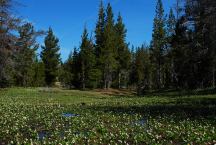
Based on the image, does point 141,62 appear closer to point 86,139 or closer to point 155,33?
point 155,33

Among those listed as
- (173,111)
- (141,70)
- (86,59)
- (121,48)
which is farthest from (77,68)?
(173,111)

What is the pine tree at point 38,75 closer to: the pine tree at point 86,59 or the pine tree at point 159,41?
the pine tree at point 86,59

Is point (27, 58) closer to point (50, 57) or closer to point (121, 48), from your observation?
point (50, 57)

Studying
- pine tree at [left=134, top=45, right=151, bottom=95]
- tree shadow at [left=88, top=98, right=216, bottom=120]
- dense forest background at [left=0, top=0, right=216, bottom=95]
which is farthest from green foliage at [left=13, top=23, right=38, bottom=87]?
tree shadow at [left=88, top=98, right=216, bottom=120]

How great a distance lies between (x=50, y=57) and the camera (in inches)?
3393

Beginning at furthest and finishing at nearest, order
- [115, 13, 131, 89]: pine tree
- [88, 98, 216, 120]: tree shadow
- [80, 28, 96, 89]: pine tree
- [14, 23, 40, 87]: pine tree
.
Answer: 1. [115, 13, 131, 89]: pine tree
2. [80, 28, 96, 89]: pine tree
3. [14, 23, 40, 87]: pine tree
4. [88, 98, 216, 120]: tree shadow

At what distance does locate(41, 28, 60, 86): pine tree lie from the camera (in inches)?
3374

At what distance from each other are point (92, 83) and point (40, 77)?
11.2m

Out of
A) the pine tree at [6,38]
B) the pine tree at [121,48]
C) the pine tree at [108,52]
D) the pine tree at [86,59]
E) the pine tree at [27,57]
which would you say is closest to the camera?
the pine tree at [6,38]

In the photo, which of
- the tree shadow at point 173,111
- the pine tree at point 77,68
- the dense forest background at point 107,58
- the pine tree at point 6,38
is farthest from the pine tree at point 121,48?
the tree shadow at point 173,111

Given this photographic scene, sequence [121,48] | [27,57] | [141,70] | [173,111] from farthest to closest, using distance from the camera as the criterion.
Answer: [141,70]
[121,48]
[27,57]
[173,111]

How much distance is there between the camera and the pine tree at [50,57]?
281 feet

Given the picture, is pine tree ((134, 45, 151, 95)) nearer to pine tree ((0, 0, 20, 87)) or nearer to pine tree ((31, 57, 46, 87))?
pine tree ((31, 57, 46, 87))

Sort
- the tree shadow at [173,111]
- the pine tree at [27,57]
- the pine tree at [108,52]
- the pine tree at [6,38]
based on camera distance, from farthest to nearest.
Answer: the pine tree at [108,52] → the pine tree at [27,57] → the pine tree at [6,38] → the tree shadow at [173,111]
